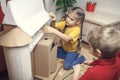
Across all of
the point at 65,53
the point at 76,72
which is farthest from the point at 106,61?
the point at 65,53

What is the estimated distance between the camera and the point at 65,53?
2.01 m

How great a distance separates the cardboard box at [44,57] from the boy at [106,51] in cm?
62

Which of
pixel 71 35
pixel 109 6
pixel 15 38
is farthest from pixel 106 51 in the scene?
pixel 109 6

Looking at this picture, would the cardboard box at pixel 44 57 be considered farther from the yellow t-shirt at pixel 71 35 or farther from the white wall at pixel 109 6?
the white wall at pixel 109 6

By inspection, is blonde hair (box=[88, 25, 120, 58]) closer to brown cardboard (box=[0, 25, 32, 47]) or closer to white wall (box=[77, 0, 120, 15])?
brown cardboard (box=[0, 25, 32, 47])

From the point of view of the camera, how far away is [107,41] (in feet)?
2.94

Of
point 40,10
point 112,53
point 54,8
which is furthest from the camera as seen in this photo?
point 54,8

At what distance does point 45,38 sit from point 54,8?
3.38 ft

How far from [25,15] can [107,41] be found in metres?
0.72

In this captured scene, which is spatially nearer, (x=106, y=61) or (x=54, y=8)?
(x=106, y=61)

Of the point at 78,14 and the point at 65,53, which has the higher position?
the point at 78,14

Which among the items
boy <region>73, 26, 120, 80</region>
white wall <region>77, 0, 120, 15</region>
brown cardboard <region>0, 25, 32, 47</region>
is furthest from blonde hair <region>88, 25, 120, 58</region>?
white wall <region>77, 0, 120, 15</region>

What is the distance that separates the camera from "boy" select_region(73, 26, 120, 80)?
35.5 inches

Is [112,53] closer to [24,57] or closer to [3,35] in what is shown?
[24,57]
